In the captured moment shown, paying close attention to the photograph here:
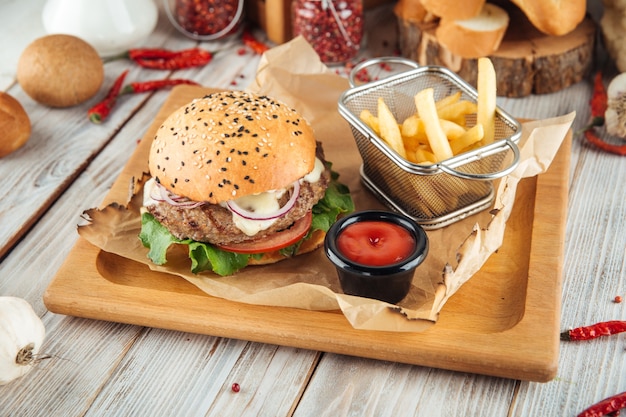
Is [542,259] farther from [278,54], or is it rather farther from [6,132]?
[6,132]

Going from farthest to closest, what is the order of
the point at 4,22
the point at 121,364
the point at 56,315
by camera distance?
1. the point at 4,22
2. the point at 56,315
3. the point at 121,364

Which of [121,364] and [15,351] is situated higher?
[15,351]

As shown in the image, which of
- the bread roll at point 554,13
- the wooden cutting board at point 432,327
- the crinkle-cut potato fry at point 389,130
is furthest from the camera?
the bread roll at point 554,13

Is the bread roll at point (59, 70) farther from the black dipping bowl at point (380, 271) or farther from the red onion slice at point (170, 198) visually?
the black dipping bowl at point (380, 271)

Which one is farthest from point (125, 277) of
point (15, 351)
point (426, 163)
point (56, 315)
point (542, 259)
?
point (542, 259)

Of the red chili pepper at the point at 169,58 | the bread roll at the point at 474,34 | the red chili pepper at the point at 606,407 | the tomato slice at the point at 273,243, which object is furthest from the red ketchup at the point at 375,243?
the red chili pepper at the point at 169,58

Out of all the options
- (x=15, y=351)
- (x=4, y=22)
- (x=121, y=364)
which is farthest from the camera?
(x=4, y=22)
